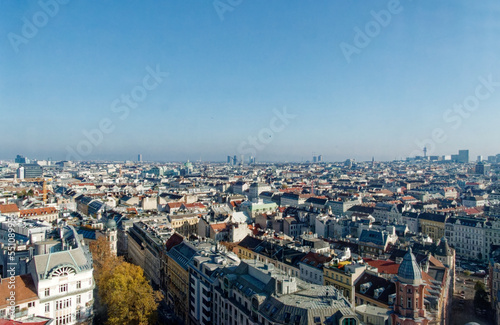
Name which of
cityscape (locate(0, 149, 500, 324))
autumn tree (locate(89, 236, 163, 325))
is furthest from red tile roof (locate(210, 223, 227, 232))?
autumn tree (locate(89, 236, 163, 325))

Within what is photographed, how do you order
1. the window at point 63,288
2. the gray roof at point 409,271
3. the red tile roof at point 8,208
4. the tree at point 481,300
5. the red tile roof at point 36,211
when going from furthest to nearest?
the red tile roof at point 36,211 → the red tile roof at point 8,208 → the tree at point 481,300 → the window at point 63,288 → the gray roof at point 409,271

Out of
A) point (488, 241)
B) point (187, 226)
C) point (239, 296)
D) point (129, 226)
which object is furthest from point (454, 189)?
point (239, 296)

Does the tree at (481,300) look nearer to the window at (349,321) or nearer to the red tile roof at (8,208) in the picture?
the window at (349,321)

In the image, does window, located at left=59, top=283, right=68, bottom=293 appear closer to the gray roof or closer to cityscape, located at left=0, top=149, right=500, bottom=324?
cityscape, located at left=0, top=149, right=500, bottom=324

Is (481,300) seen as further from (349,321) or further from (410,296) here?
(349,321)

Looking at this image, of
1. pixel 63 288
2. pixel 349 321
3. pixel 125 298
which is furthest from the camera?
pixel 125 298

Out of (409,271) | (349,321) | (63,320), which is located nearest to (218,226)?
(63,320)

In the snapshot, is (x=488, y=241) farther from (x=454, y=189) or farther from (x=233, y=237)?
(x=454, y=189)

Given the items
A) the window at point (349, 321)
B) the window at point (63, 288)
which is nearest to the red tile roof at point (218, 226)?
the window at point (63, 288)

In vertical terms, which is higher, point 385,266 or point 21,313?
point 21,313
